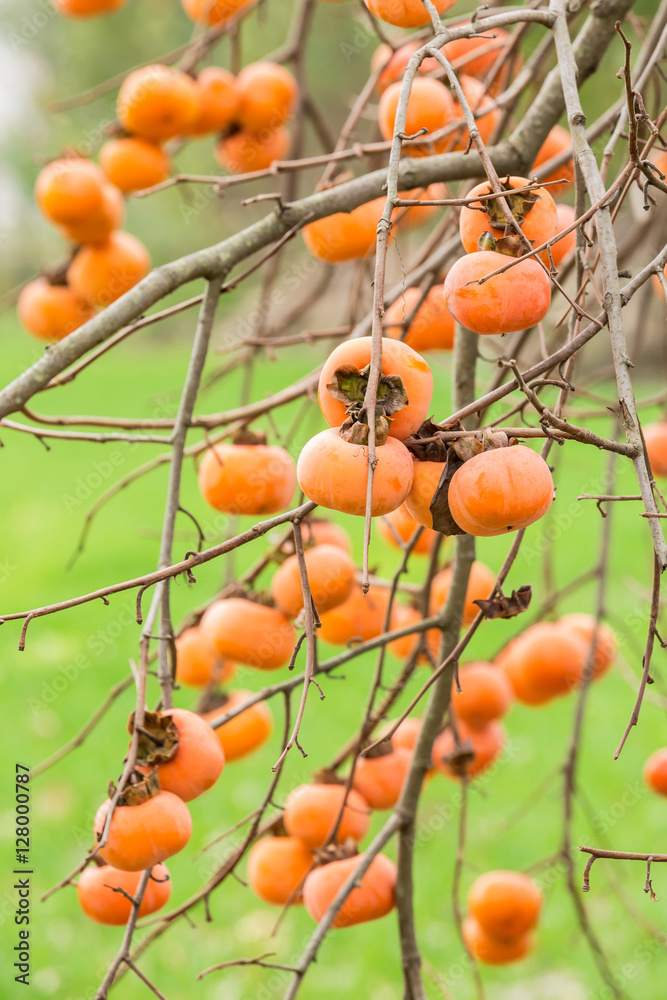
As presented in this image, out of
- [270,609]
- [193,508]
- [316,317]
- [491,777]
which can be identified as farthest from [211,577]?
[316,317]

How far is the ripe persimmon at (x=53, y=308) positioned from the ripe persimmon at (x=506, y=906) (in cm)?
92

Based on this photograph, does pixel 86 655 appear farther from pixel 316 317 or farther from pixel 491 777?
pixel 316 317

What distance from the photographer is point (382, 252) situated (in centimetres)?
47

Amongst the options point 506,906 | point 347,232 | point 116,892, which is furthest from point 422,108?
point 506,906

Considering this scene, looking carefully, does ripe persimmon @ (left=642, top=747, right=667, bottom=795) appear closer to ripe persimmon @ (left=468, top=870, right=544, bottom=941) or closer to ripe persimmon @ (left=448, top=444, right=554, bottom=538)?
ripe persimmon @ (left=468, top=870, right=544, bottom=941)

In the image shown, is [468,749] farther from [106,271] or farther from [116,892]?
[106,271]

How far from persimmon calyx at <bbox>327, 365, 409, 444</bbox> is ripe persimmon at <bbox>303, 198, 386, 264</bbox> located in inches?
20.1

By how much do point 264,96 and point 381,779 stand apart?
92 centimetres

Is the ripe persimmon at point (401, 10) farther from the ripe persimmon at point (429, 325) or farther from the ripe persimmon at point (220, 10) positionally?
the ripe persimmon at point (220, 10)

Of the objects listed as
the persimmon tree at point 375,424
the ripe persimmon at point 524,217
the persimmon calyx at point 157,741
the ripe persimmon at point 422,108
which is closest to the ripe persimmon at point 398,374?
the persimmon tree at point 375,424

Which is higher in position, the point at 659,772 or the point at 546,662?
the point at 546,662

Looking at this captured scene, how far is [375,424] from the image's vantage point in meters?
0.50

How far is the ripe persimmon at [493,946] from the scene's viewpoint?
1173 millimetres

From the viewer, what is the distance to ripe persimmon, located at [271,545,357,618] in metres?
0.89
